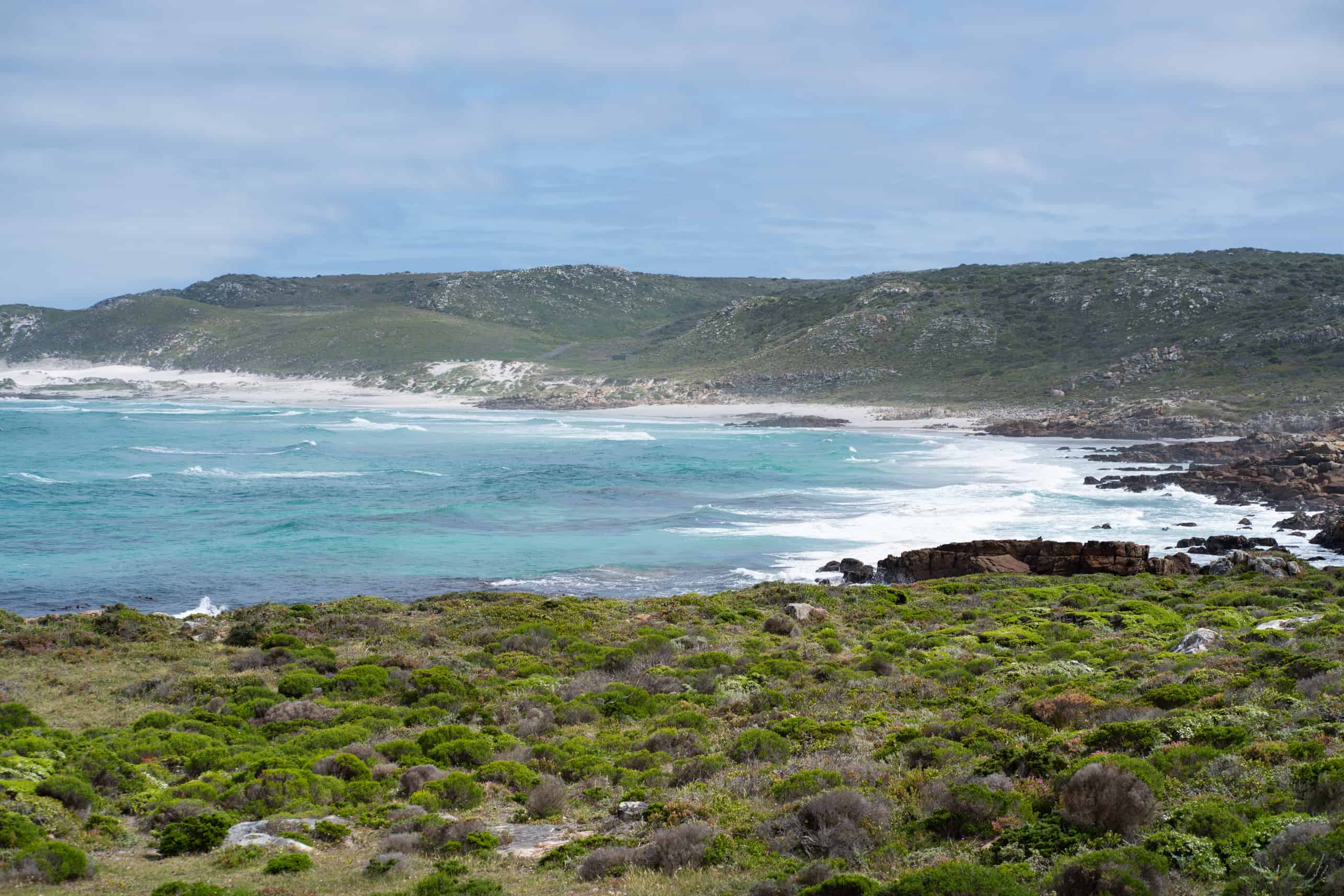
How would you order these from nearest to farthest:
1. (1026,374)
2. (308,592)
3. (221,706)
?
1. (221,706)
2. (308,592)
3. (1026,374)

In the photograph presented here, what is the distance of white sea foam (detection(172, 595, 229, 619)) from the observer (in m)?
24.5

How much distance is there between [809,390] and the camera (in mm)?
116938

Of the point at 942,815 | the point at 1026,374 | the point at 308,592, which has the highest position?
the point at 1026,374

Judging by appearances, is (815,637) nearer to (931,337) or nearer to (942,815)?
(942,815)

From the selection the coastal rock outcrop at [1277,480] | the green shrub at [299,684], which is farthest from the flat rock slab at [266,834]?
the coastal rock outcrop at [1277,480]

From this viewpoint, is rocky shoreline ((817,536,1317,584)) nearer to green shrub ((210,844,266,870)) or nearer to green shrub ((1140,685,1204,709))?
green shrub ((1140,685,1204,709))

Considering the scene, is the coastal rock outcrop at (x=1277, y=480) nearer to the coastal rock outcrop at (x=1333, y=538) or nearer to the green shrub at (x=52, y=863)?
the coastal rock outcrop at (x=1333, y=538)

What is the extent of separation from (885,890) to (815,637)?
13.7 meters

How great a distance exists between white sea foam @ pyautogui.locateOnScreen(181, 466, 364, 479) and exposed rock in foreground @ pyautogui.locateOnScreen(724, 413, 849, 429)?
47454mm

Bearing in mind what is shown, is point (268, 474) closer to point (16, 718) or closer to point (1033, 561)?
point (1033, 561)

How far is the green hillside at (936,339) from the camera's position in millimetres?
96375

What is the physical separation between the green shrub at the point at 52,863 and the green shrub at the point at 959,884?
7.06 meters

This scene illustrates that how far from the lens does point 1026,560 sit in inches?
1187

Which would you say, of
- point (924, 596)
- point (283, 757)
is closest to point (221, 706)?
point (283, 757)
